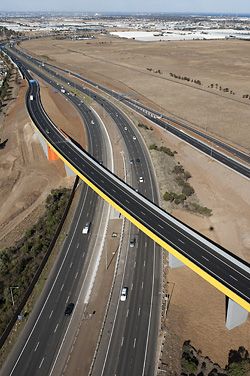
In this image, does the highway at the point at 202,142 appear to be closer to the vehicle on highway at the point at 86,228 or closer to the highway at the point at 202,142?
the highway at the point at 202,142

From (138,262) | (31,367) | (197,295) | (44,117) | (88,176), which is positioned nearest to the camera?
(31,367)

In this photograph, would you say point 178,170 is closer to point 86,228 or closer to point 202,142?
point 202,142

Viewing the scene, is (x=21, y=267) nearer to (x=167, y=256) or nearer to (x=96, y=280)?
(x=96, y=280)

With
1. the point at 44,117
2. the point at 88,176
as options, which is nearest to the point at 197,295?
the point at 88,176

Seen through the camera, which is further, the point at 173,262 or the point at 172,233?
the point at 172,233

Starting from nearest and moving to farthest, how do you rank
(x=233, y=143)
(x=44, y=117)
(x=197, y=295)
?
(x=197, y=295) < (x=233, y=143) < (x=44, y=117)

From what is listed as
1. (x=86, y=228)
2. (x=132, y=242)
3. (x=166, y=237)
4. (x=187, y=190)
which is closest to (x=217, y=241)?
(x=166, y=237)

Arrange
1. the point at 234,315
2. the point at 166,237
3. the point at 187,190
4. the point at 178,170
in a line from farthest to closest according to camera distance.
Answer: the point at 178,170
the point at 187,190
the point at 166,237
the point at 234,315

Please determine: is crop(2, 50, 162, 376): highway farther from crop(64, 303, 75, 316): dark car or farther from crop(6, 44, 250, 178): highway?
crop(6, 44, 250, 178): highway
